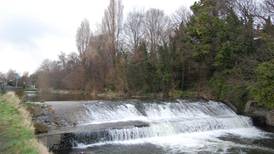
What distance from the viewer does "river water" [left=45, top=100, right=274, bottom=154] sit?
10.9 m

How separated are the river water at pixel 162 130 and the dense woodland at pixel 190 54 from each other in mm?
2447

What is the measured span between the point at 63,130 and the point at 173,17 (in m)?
21.9

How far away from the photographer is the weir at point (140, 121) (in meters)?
11.2

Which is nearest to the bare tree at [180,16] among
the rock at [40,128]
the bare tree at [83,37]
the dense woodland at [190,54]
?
the dense woodland at [190,54]

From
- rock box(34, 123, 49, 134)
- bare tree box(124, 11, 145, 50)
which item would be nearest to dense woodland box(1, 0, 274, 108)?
bare tree box(124, 11, 145, 50)

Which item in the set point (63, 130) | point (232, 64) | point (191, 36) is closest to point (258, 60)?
point (232, 64)

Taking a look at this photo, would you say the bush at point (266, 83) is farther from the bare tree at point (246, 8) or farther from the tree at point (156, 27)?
the tree at point (156, 27)

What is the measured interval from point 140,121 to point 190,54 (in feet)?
37.1

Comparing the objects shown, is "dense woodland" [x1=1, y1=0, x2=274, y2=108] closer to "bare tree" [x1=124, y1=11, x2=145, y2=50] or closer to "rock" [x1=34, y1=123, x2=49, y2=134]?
"bare tree" [x1=124, y1=11, x2=145, y2=50]

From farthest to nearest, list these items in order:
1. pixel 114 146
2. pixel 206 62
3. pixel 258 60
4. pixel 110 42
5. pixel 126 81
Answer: pixel 110 42 → pixel 126 81 → pixel 206 62 → pixel 258 60 → pixel 114 146

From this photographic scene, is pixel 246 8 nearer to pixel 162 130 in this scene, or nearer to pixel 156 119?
pixel 156 119

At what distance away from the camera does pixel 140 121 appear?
46.1 feet

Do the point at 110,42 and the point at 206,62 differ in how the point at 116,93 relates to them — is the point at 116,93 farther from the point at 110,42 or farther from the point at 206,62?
the point at 206,62

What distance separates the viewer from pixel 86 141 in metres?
11.2
